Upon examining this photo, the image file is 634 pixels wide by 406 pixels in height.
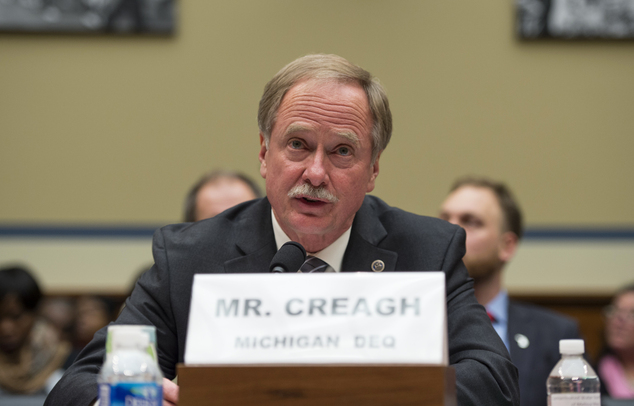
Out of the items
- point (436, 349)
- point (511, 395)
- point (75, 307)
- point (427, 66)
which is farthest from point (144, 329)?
point (427, 66)

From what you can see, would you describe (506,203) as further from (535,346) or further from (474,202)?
(535,346)

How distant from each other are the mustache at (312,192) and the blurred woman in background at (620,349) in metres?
2.87

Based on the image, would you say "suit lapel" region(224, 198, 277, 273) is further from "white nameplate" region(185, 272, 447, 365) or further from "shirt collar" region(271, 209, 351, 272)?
"white nameplate" region(185, 272, 447, 365)

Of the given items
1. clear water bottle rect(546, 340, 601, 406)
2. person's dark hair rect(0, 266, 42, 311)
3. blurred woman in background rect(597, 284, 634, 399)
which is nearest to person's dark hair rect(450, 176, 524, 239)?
blurred woman in background rect(597, 284, 634, 399)

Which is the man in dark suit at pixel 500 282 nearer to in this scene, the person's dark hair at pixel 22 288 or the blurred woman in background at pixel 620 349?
the blurred woman in background at pixel 620 349

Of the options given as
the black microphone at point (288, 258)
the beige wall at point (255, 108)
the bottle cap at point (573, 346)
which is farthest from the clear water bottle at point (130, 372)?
the beige wall at point (255, 108)

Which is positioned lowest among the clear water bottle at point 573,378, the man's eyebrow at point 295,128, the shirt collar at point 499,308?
the shirt collar at point 499,308

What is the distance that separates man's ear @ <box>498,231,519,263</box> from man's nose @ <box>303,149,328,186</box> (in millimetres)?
2000

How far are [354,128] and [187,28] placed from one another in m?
4.57

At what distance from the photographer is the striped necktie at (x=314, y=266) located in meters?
1.82

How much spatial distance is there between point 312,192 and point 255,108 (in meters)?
4.35

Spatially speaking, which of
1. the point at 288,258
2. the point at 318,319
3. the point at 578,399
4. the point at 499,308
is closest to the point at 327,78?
the point at 288,258

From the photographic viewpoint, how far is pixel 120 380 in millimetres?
998

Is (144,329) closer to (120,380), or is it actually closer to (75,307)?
(120,380)
